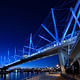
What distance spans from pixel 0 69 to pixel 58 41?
68911mm

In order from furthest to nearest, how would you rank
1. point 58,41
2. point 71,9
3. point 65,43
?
point 58,41
point 65,43
point 71,9

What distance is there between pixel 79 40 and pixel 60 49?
19.1 m

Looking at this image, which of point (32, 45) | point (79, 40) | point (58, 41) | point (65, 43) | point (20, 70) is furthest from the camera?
point (20, 70)

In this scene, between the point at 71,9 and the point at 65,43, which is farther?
the point at 65,43

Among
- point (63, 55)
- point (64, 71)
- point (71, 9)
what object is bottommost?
point (64, 71)

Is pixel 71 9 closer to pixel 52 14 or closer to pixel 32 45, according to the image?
pixel 52 14

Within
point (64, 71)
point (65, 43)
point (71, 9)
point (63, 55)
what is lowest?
point (64, 71)

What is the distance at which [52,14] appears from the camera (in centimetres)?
3628

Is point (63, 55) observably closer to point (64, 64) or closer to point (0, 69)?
point (64, 64)

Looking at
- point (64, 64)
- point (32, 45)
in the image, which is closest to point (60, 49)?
point (64, 64)

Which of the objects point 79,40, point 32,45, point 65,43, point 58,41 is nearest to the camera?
point 79,40

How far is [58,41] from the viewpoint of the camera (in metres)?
35.5

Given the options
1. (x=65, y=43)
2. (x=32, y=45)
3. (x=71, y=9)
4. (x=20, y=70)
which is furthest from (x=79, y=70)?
(x=20, y=70)

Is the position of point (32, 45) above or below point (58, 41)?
above
